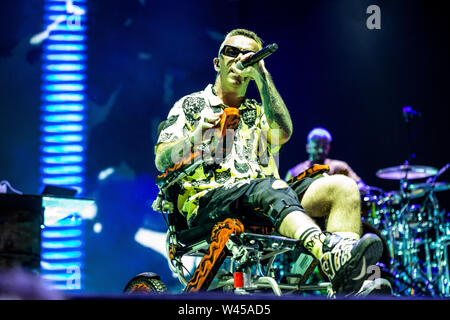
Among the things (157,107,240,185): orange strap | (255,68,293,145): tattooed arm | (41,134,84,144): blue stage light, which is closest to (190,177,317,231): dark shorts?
(157,107,240,185): orange strap

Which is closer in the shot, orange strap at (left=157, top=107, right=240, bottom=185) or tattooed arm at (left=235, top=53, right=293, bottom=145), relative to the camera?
orange strap at (left=157, top=107, right=240, bottom=185)

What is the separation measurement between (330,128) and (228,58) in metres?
3.59

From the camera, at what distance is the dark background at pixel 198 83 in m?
5.18

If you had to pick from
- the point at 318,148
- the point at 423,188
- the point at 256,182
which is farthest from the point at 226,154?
the point at 423,188

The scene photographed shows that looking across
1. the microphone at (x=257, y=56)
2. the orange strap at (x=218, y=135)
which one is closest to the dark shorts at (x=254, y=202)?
the orange strap at (x=218, y=135)

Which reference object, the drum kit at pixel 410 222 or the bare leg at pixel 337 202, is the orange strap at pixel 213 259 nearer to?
the bare leg at pixel 337 202

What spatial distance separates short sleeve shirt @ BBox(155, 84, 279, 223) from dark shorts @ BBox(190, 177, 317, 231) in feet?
0.22

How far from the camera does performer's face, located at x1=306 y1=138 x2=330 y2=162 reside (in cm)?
532

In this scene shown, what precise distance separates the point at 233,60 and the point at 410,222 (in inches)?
137

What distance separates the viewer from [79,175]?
5191 millimetres

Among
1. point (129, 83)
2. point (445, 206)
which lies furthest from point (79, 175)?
point (445, 206)

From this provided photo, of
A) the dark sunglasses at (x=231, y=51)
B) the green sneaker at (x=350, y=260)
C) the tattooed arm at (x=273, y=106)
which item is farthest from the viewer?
the dark sunglasses at (x=231, y=51)

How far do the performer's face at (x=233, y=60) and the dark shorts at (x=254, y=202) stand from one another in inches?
23.5

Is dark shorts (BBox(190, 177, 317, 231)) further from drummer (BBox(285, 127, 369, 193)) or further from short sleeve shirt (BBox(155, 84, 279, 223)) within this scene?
drummer (BBox(285, 127, 369, 193))
